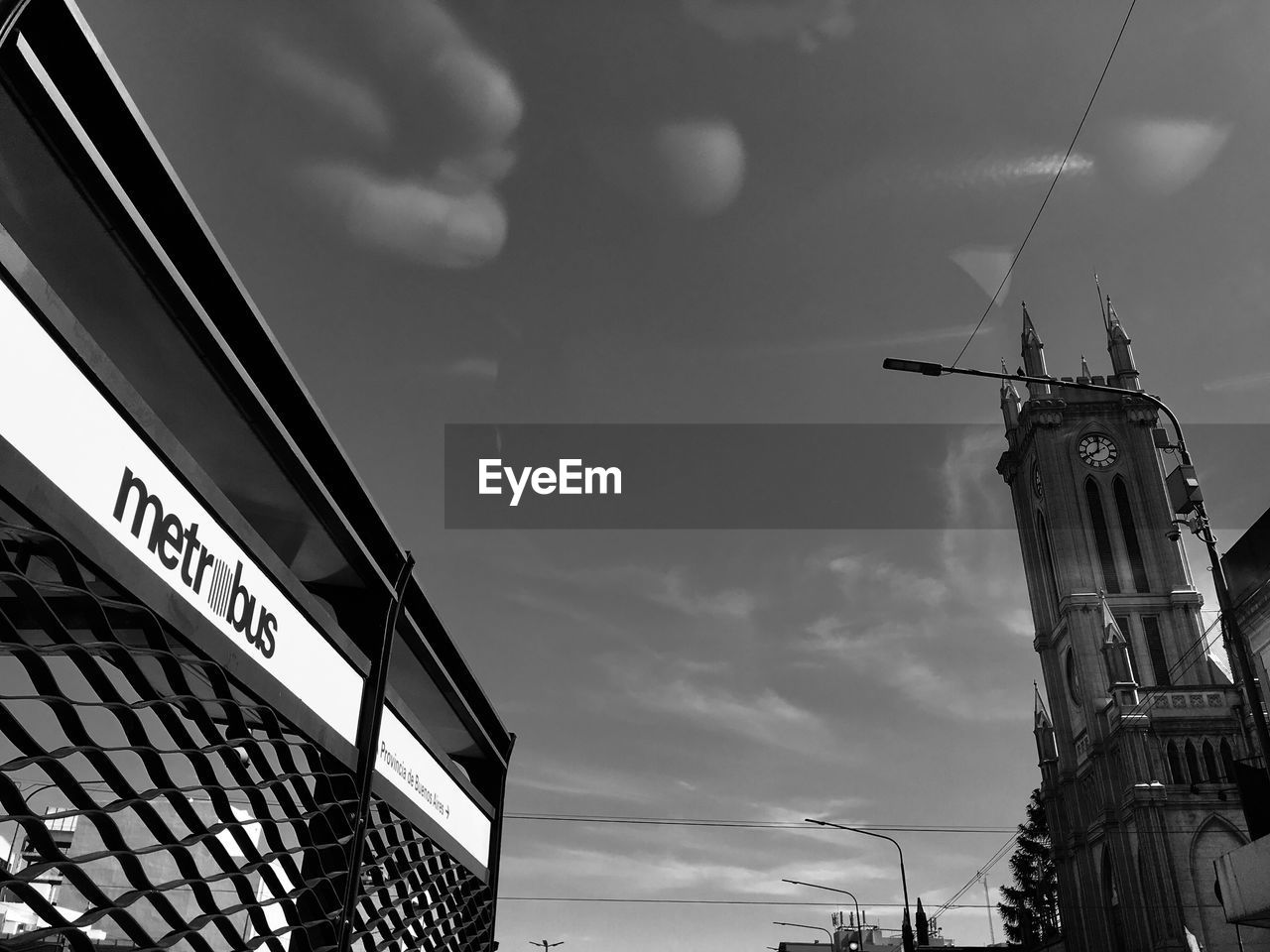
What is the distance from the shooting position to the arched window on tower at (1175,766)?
A: 51375mm

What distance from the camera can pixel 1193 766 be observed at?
51688mm

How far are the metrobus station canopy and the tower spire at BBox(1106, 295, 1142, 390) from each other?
256 feet

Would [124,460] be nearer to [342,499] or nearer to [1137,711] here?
[342,499]

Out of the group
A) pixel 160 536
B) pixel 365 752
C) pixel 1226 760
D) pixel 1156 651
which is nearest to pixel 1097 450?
pixel 1156 651

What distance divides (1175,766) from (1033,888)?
1026 inches

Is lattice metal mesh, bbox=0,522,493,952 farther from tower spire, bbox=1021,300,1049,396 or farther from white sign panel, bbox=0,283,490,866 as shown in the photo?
tower spire, bbox=1021,300,1049,396

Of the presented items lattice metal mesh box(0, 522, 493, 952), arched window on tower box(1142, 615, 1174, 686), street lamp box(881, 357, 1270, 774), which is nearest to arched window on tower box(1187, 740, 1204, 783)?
arched window on tower box(1142, 615, 1174, 686)

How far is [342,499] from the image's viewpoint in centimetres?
500

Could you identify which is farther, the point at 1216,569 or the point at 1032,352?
the point at 1032,352

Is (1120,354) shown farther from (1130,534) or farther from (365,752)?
(365,752)

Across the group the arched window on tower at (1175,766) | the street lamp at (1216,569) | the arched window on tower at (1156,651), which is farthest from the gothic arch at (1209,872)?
the street lamp at (1216,569)

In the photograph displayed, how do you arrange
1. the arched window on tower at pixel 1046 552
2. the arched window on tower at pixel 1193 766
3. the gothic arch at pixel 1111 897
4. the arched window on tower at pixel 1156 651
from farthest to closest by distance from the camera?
the arched window on tower at pixel 1046 552 < the arched window on tower at pixel 1156 651 < the gothic arch at pixel 1111 897 < the arched window on tower at pixel 1193 766

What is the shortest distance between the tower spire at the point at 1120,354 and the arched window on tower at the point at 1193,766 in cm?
3031

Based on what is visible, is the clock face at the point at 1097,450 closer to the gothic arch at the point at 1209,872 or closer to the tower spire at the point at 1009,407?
the tower spire at the point at 1009,407
